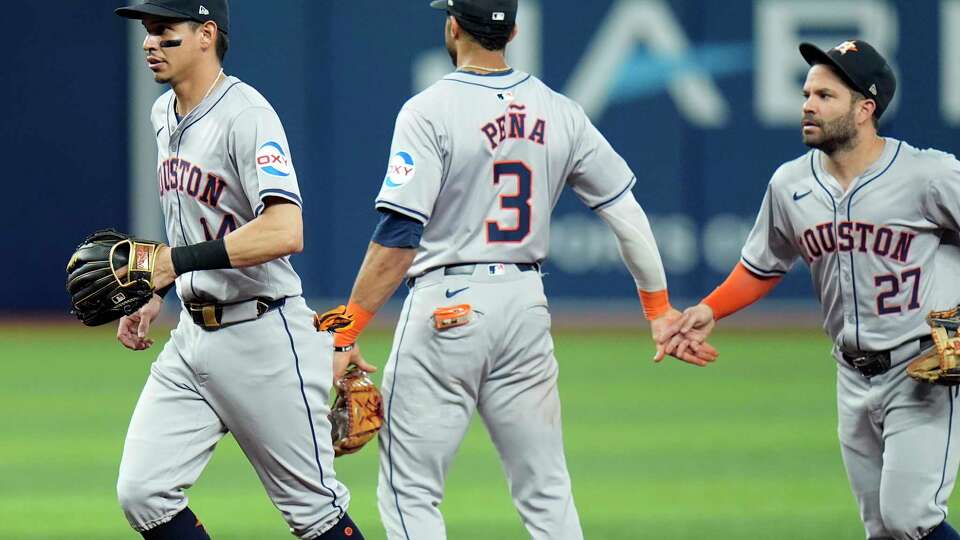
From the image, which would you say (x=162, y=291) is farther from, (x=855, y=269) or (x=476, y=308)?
(x=855, y=269)

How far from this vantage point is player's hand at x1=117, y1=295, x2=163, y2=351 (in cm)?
562

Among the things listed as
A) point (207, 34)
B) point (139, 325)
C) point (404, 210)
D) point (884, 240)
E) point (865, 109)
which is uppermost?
point (207, 34)

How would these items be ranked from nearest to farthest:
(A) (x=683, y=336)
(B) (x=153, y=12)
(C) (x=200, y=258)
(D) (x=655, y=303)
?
(C) (x=200, y=258) < (B) (x=153, y=12) < (D) (x=655, y=303) < (A) (x=683, y=336)

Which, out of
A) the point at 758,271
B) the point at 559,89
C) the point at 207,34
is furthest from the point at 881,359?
the point at 559,89

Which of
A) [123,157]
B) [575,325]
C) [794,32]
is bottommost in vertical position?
[575,325]

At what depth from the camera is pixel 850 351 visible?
568 centimetres

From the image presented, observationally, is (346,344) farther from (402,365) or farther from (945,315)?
(945,315)

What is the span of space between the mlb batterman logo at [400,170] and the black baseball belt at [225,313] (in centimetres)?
60

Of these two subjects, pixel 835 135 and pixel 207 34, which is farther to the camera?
pixel 835 135

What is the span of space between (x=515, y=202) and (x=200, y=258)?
112 cm

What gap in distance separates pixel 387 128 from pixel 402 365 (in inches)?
444

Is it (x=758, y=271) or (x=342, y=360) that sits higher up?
(x=758, y=271)

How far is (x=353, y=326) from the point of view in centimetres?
533

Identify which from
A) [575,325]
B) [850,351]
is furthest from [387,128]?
[850,351]
